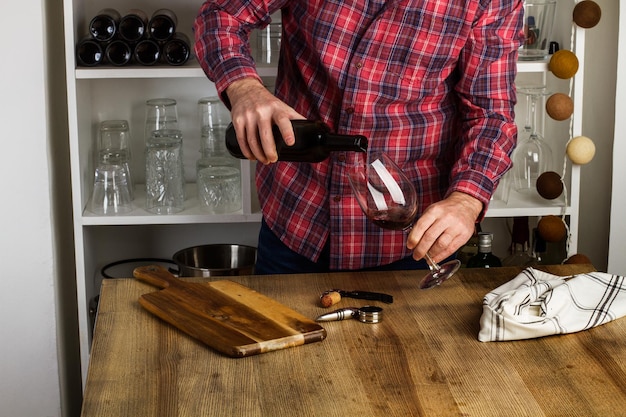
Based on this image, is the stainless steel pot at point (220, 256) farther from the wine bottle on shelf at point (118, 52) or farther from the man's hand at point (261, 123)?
the man's hand at point (261, 123)

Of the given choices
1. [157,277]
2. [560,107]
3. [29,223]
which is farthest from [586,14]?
[29,223]

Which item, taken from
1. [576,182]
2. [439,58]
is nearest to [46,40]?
[439,58]

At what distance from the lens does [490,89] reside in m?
1.82

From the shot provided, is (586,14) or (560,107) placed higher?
(586,14)

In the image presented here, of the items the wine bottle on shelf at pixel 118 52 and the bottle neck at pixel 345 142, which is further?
the wine bottle on shelf at pixel 118 52

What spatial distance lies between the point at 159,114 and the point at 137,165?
9.6 inches

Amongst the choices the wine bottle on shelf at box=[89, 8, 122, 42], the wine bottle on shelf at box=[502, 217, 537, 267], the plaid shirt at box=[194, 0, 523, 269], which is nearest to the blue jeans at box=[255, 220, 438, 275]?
the plaid shirt at box=[194, 0, 523, 269]

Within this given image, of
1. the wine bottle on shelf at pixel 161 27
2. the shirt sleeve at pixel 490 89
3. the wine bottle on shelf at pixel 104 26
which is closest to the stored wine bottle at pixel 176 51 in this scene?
the wine bottle on shelf at pixel 161 27

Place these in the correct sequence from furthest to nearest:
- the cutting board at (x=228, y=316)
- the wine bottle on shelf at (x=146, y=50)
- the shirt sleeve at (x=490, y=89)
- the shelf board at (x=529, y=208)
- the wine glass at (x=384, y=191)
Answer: the shelf board at (x=529, y=208) < the wine bottle on shelf at (x=146, y=50) < the shirt sleeve at (x=490, y=89) < the wine glass at (x=384, y=191) < the cutting board at (x=228, y=316)

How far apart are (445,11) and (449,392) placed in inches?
32.9

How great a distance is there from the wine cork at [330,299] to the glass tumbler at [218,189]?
3.14 ft

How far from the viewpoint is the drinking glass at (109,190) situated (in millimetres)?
2459

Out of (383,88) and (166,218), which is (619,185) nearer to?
(383,88)

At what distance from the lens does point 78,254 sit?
2477 millimetres
